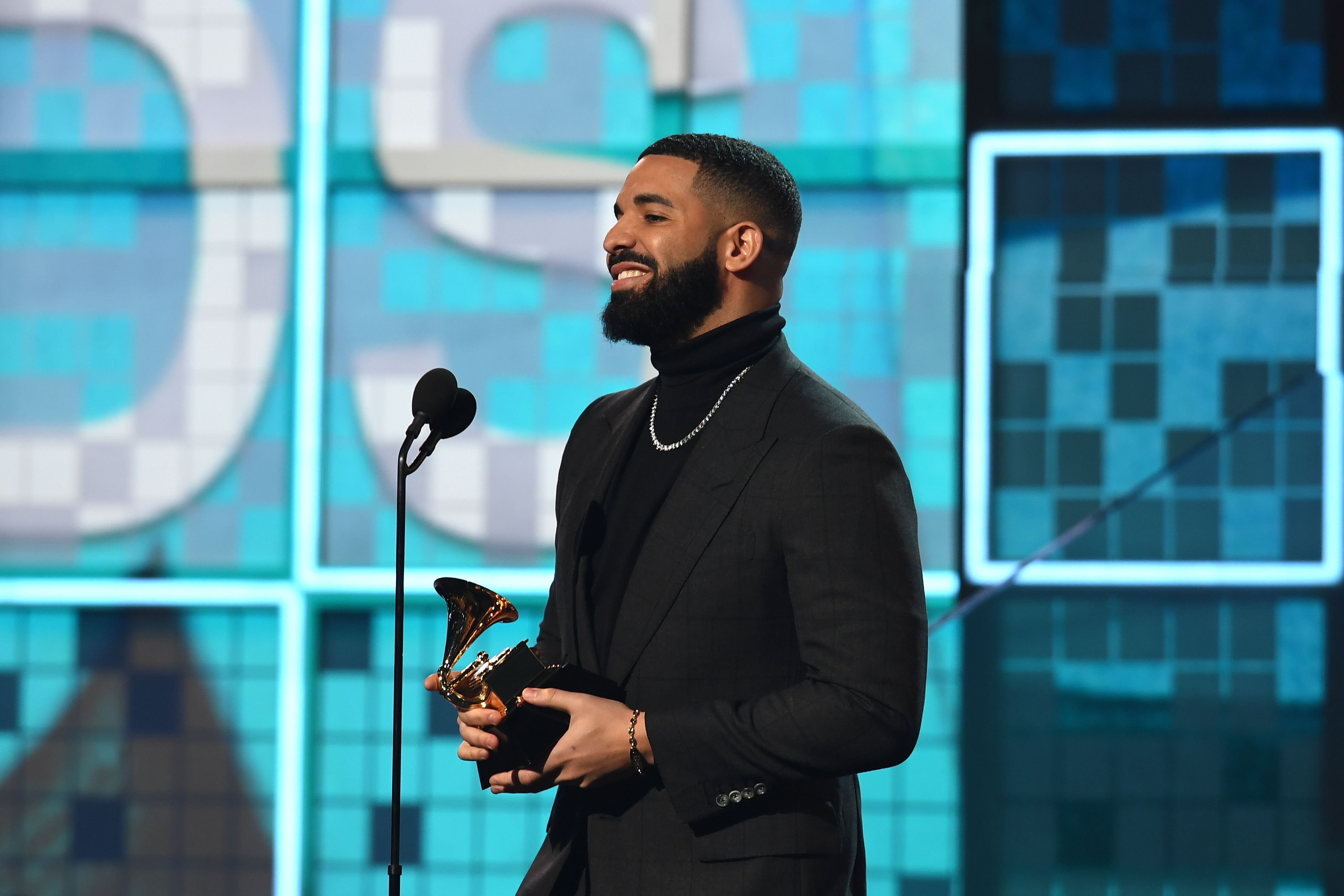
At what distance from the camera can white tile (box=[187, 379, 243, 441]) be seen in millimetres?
3184

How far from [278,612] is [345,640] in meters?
0.18

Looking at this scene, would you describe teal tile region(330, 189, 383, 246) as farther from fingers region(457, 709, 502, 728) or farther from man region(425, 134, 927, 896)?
fingers region(457, 709, 502, 728)

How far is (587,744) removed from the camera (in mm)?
1235

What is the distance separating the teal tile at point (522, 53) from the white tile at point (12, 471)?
1560 millimetres

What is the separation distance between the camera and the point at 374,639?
A: 3.19 m

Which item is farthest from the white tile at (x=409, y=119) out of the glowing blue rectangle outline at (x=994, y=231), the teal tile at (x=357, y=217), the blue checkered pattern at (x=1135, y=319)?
the blue checkered pattern at (x=1135, y=319)

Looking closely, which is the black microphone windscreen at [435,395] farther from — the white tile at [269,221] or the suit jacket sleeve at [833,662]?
the white tile at [269,221]

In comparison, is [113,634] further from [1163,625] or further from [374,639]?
[1163,625]

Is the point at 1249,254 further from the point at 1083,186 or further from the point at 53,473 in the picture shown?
the point at 53,473

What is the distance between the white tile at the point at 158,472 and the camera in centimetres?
320

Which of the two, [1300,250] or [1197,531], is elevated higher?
[1300,250]

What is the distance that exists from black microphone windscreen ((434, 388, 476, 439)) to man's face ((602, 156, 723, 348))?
0.69 ft

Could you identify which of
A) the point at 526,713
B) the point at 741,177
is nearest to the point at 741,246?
the point at 741,177

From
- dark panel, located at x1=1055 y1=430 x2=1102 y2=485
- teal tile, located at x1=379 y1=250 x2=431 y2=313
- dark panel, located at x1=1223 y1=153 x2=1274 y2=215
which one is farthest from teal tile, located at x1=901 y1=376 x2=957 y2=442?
teal tile, located at x1=379 y1=250 x2=431 y2=313
